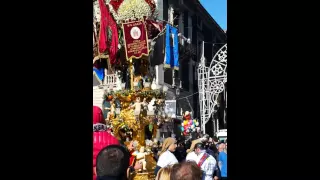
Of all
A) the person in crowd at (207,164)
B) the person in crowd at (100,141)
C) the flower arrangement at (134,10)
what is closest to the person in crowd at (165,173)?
the person in crowd at (100,141)

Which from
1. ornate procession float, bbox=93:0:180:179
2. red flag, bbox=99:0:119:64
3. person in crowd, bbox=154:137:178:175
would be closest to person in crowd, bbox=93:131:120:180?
person in crowd, bbox=154:137:178:175

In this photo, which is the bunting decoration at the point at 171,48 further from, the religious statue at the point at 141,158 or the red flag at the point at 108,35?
the religious statue at the point at 141,158

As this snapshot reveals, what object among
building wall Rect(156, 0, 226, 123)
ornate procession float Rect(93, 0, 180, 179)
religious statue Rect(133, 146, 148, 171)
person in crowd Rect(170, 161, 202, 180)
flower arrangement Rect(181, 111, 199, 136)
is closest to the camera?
person in crowd Rect(170, 161, 202, 180)

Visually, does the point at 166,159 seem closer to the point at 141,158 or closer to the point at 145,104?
the point at 141,158

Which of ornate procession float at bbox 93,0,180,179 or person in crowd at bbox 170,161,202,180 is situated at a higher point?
ornate procession float at bbox 93,0,180,179

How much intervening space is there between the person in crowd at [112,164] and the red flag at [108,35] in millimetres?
11078

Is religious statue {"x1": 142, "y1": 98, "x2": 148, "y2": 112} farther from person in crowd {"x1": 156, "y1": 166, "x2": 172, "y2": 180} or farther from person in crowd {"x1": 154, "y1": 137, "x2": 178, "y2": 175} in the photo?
person in crowd {"x1": 156, "y1": 166, "x2": 172, "y2": 180}

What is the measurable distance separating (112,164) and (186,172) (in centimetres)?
52

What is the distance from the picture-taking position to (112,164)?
321cm

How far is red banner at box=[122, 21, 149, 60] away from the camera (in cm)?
1330

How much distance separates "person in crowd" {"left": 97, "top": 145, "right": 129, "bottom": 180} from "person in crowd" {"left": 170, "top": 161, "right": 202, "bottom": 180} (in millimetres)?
358
